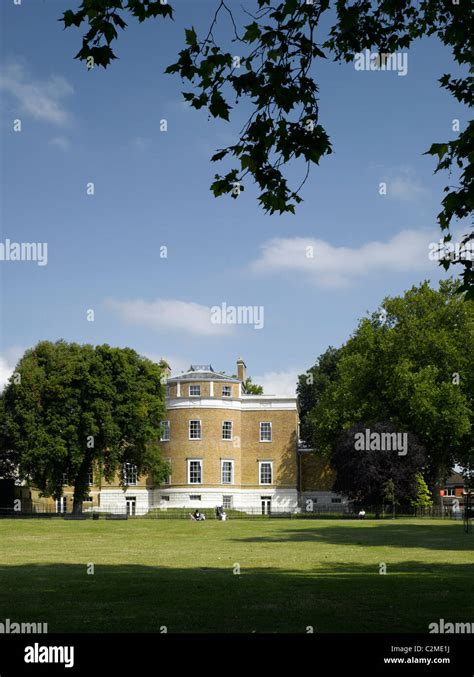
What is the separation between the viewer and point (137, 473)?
71000 millimetres

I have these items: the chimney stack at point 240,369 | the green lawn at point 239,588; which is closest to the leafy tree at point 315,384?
the chimney stack at point 240,369

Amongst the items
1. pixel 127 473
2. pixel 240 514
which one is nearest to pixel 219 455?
pixel 240 514

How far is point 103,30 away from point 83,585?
1005 centimetres

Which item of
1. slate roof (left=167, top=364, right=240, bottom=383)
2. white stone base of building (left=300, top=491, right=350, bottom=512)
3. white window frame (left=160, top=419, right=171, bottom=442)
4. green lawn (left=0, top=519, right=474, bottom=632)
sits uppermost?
slate roof (left=167, top=364, right=240, bottom=383)

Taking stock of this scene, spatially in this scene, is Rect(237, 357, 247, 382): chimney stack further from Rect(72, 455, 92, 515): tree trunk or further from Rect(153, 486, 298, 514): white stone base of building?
Rect(72, 455, 92, 515): tree trunk

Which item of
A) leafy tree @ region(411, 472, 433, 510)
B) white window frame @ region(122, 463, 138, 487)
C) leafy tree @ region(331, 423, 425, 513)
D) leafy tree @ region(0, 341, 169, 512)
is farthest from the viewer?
white window frame @ region(122, 463, 138, 487)

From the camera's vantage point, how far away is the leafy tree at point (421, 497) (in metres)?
63.4

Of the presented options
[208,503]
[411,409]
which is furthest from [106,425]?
[411,409]

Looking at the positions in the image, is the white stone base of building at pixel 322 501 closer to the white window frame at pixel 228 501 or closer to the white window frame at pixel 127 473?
the white window frame at pixel 228 501

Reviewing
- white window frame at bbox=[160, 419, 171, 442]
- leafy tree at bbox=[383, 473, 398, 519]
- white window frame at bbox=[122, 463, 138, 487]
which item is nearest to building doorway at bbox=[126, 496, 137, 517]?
white window frame at bbox=[122, 463, 138, 487]

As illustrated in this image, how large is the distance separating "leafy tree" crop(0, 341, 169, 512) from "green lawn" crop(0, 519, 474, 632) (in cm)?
3398

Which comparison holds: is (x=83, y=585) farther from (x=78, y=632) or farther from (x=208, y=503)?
(x=208, y=503)

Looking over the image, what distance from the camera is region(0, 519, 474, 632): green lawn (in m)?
11.2

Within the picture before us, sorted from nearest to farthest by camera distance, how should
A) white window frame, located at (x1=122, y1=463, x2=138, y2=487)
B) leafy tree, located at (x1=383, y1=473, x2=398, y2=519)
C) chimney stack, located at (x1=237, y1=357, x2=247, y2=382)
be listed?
leafy tree, located at (x1=383, y1=473, x2=398, y2=519) < white window frame, located at (x1=122, y1=463, x2=138, y2=487) < chimney stack, located at (x1=237, y1=357, x2=247, y2=382)
